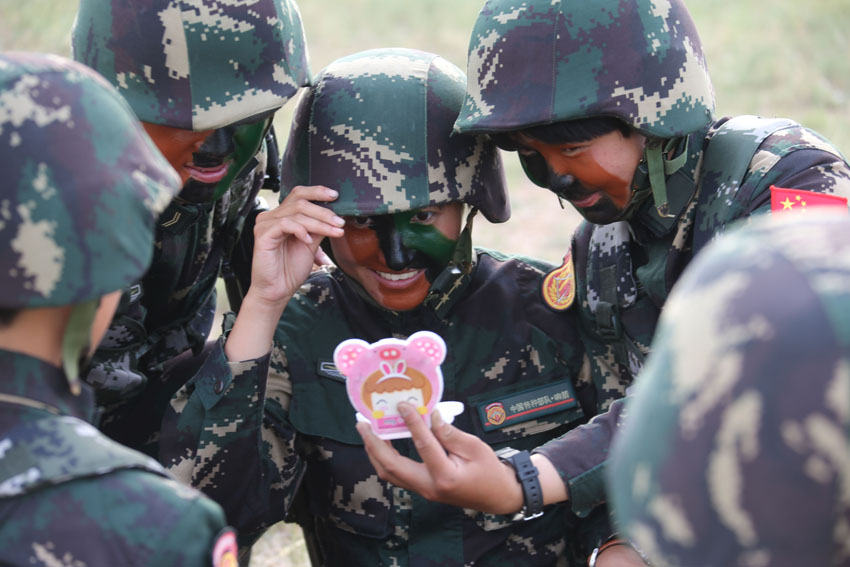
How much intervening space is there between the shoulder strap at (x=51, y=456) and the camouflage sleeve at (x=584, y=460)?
1522mm

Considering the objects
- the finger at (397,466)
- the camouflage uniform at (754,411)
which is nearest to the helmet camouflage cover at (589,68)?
the finger at (397,466)

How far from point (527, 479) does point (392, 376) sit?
1.67 feet

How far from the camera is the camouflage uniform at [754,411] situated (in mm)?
1248

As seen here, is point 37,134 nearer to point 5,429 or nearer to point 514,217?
point 5,429

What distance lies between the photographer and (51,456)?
1.84 m

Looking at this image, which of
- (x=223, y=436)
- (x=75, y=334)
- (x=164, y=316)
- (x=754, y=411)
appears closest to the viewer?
(x=754, y=411)

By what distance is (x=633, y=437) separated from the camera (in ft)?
4.71

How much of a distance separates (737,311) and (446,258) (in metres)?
2.25

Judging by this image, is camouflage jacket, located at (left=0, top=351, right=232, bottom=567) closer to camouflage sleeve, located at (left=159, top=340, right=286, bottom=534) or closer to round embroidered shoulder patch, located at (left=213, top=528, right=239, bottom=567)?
round embroidered shoulder patch, located at (left=213, top=528, right=239, bottom=567)

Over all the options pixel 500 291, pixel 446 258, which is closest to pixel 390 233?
pixel 446 258

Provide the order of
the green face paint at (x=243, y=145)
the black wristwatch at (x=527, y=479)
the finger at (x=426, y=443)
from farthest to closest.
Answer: the green face paint at (x=243, y=145) < the black wristwatch at (x=527, y=479) < the finger at (x=426, y=443)

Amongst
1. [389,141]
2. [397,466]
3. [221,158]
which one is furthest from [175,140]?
[397,466]

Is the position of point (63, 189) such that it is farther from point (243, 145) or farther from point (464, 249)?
point (464, 249)

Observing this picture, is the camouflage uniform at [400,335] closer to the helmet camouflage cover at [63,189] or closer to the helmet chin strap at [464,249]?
the helmet chin strap at [464,249]
